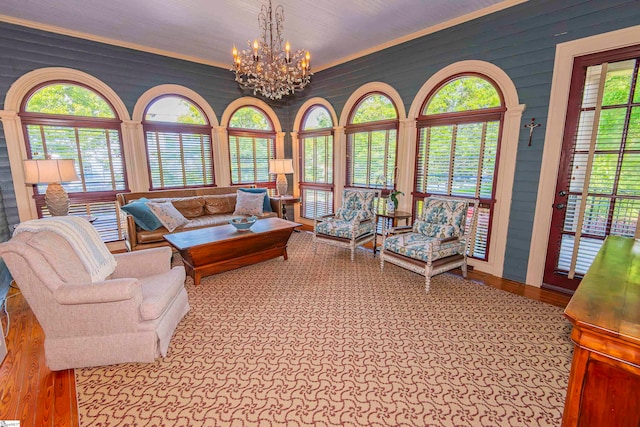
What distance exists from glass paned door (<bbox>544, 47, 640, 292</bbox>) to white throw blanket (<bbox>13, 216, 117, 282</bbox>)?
447 centimetres

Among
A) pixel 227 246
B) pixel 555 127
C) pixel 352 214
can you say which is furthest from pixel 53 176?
pixel 555 127

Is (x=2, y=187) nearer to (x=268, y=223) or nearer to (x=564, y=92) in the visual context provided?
(x=268, y=223)

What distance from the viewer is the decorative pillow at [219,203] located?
5.02 m

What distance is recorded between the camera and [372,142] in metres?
4.94

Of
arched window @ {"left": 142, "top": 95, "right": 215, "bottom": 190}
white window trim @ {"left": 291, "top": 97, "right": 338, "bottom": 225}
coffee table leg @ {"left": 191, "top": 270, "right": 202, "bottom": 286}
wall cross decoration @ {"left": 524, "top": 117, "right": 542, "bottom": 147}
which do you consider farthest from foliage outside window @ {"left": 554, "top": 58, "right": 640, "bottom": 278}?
arched window @ {"left": 142, "top": 95, "right": 215, "bottom": 190}

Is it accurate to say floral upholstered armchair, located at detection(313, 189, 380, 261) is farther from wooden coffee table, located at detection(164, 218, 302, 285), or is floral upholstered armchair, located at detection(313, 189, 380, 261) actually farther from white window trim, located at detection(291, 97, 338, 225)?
white window trim, located at detection(291, 97, 338, 225)

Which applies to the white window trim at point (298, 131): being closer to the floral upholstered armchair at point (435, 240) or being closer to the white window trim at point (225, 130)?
the white window trim at point (225, 130)

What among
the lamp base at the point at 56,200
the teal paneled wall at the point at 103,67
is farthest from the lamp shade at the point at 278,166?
the lamp base at the point at 56,200

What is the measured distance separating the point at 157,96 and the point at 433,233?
484 centimetres

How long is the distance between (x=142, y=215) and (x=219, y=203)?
1378mm

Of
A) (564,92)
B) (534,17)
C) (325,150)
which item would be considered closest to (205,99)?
(325,150)

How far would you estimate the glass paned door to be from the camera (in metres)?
2.73

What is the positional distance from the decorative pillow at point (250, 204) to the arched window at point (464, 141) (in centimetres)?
277

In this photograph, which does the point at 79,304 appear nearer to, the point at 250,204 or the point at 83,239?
the point at 83,239
